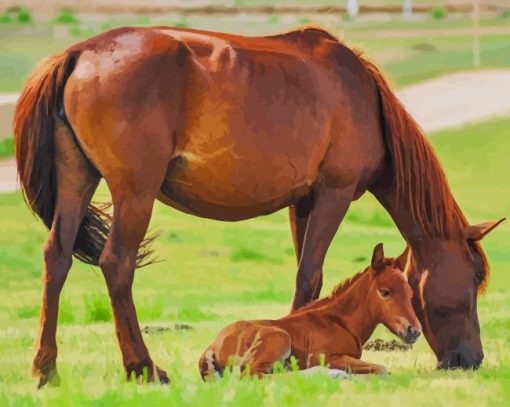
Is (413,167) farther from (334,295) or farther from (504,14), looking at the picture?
(504,14)

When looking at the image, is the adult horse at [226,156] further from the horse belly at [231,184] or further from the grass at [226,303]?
the grass at [226,303]

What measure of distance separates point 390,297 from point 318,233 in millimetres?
773

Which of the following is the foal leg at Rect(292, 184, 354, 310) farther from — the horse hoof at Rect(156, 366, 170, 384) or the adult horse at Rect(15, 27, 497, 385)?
the horse hoof at Rect(156, 366, 170, 384)

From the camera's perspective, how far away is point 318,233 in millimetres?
9094

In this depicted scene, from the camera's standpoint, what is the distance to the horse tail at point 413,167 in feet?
30.5

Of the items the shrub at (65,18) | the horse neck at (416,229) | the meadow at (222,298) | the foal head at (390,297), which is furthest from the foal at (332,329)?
the shrub at (65,18)

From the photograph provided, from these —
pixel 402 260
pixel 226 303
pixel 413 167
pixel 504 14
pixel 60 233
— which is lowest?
pixel 504 14

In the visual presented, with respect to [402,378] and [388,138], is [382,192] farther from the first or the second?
[402,378]

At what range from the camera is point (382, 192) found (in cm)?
959

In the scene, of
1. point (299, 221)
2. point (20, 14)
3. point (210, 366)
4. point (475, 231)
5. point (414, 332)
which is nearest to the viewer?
point (210, 366)

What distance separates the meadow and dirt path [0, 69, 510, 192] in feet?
1.56

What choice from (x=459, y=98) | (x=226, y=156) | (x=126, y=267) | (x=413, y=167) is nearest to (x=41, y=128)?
(x=126, y=267)

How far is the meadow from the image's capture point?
7.68m

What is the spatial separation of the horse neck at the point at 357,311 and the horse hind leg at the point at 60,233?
165 cm
